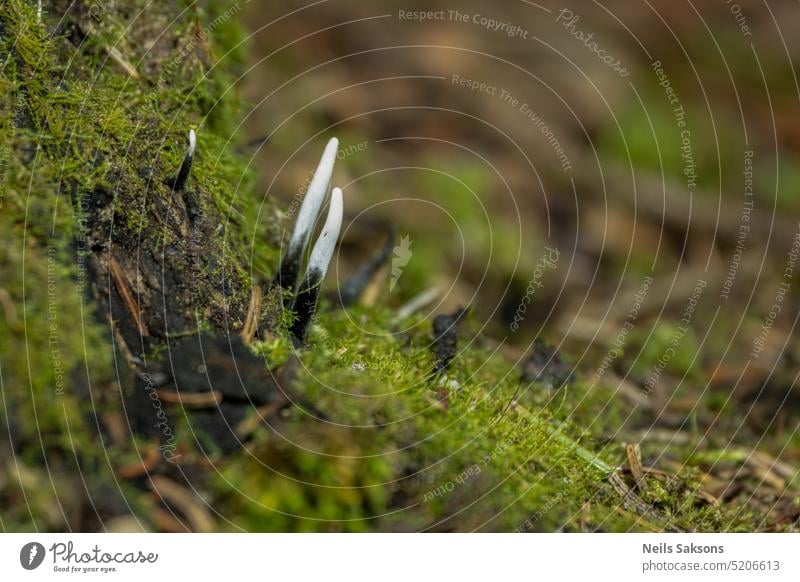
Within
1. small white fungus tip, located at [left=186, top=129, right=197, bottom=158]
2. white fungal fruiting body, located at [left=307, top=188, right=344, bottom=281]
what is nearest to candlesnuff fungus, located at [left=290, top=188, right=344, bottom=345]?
white fungal fruiting body, located at [left=307, top=188, right=344, bottom=281]

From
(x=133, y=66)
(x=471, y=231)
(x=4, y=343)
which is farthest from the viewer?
(x=471, y=231)

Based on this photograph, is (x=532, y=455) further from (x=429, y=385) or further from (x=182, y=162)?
(x=182, y=162)

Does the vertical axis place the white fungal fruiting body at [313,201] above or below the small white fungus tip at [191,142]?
below

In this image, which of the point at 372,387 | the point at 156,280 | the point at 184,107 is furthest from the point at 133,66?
the point at 372,387
